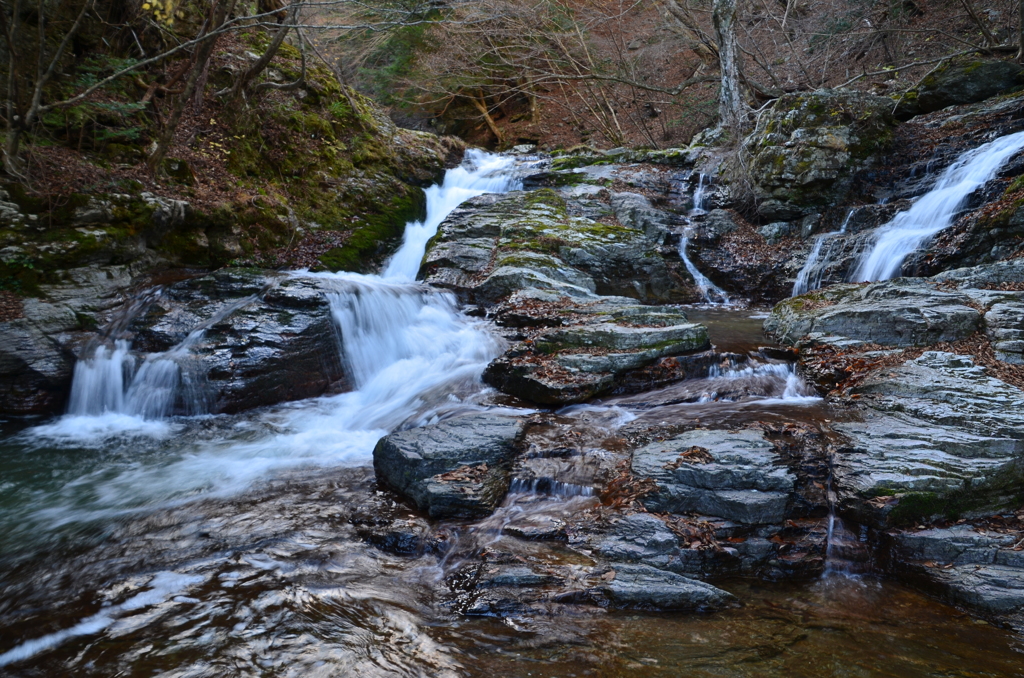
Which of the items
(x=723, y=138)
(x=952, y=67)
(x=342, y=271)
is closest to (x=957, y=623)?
(x=342, y=271)

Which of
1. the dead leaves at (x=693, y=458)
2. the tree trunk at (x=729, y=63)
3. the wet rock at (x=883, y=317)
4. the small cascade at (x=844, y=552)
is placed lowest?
the small cascade at (x=844, y=552)

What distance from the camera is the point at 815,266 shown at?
9.38m

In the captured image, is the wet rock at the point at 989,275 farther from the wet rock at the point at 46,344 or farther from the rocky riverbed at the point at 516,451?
the wet rock at the point at 46,344

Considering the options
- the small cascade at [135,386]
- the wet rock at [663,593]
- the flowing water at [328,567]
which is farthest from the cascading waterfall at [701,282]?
the small cascade at [135,386]

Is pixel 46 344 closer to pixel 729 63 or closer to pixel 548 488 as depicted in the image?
pixel 548 488

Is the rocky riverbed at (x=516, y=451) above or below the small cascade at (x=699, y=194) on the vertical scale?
below

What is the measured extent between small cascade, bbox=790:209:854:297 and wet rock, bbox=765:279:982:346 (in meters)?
2.11

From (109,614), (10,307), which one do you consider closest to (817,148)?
(109,614)

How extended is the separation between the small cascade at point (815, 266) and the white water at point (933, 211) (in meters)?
0.56

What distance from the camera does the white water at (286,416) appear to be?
190 inches

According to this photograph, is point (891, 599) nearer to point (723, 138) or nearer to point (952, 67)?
point (952, 67)

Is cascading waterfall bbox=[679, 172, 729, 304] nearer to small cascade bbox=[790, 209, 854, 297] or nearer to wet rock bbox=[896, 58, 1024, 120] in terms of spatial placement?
small cascade bbox=[790, 209, 854, 297]

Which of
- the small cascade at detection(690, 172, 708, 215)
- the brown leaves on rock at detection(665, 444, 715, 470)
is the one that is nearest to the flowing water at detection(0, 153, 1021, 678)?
the brown leaves on rock at detection(665, 444, 715, 470)

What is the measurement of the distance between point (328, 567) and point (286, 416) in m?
3.18
